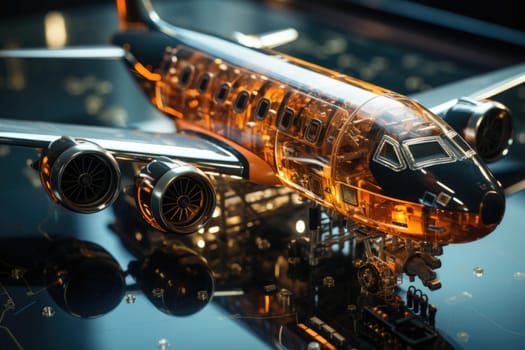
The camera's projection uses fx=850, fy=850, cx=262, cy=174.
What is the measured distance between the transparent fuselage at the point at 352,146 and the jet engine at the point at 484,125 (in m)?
2.76

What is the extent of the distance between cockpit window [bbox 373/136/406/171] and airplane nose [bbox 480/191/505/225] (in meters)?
1.12

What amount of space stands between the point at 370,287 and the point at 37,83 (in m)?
12.3

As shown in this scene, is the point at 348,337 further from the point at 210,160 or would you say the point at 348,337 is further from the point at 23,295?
the point at 23,295

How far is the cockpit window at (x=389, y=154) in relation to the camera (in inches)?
437

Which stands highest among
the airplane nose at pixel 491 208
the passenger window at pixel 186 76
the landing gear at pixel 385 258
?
the passenger window at pixel 186 76

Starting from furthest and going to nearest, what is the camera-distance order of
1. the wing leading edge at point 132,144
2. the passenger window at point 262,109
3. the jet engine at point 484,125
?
the jet engine at point 484,125 < the passenger window at point 262,109 < the wing leading edge at point 132,144

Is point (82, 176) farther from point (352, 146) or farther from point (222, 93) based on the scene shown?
point (352, 146)

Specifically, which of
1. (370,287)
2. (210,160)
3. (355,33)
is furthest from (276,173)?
(355,33)

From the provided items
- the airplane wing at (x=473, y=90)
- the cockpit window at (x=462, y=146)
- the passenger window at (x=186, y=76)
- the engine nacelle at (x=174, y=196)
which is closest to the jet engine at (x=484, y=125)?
the airplane wing at (x=473, y=90)

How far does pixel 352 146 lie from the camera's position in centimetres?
1155

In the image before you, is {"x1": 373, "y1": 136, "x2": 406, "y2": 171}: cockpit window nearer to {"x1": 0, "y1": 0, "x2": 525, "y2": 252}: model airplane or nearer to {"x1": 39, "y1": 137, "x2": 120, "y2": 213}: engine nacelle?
{"x1": 0, "y1": 0, "x2": 525, "y2": 252}: model airplane

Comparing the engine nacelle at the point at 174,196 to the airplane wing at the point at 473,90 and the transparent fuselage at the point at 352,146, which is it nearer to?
the transparent fuselage at the point at 352,146

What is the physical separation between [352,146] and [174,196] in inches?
109

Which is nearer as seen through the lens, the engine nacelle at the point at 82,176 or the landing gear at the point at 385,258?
the landing gear at the point at 385,258
